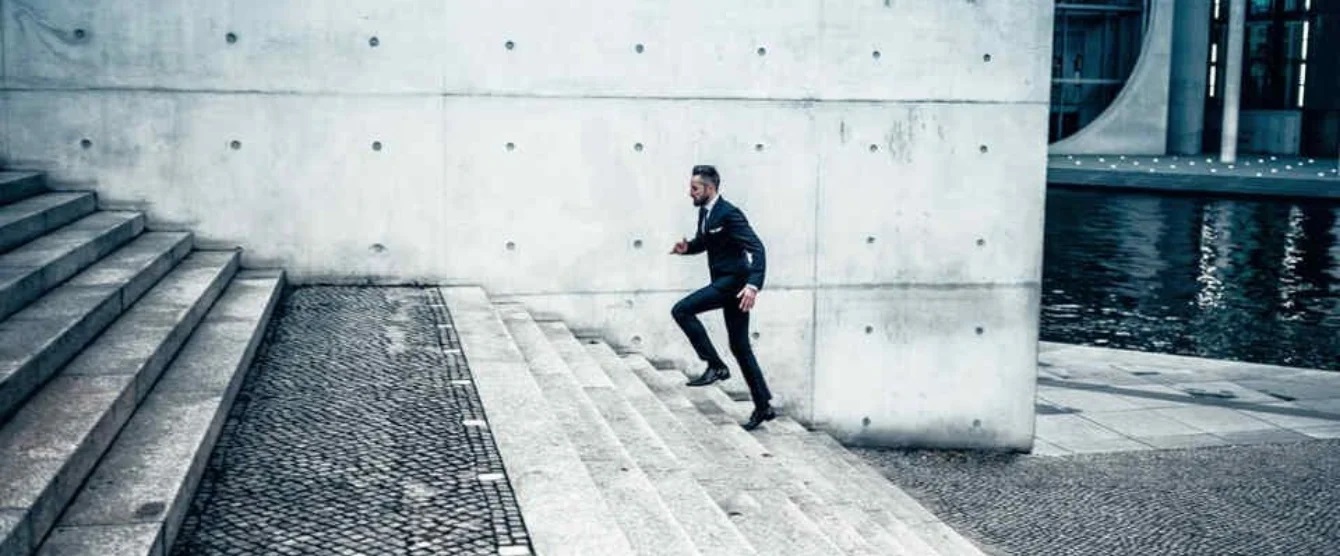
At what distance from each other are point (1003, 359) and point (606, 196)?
364cm

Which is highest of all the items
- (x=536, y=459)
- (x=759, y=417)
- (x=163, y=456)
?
(x=163, y=456)

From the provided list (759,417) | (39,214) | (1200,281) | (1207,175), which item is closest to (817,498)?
(759,417)

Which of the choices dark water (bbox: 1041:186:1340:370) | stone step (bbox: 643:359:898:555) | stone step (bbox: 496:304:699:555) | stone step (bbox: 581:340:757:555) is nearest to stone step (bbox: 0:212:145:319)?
stone step (bbox: 496:304:699:555)

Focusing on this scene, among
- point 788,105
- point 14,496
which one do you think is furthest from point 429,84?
point 14,496

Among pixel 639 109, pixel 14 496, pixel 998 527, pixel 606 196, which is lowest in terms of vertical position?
pixel 998 527

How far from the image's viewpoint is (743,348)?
819cm

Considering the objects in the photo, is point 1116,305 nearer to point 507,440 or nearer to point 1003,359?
point 1003,359

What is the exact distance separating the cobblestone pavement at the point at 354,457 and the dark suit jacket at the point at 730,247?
1693 millimetres

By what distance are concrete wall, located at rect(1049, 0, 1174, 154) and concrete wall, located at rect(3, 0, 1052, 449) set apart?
128 feet

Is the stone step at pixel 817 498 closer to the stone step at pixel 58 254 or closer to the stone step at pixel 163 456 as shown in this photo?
the stone step at pixel 163 456

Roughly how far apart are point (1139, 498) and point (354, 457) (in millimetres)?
5817

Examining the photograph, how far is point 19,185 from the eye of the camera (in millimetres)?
8289

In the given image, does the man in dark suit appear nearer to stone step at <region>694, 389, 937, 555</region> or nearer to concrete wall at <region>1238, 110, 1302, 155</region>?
stone step at <region>694, 389, 937, 555</region>

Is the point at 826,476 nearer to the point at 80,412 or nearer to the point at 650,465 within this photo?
the point at 650,465
